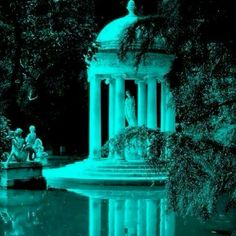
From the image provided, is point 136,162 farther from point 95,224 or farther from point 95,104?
point 95,224

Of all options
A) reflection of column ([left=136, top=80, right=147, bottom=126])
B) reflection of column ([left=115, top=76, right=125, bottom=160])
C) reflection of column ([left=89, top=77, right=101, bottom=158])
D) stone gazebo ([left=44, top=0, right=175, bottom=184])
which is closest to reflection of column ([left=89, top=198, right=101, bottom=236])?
stone gazebo ([left=44, top=0, right=175, bottom=184])

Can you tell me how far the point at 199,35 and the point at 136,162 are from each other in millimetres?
19261

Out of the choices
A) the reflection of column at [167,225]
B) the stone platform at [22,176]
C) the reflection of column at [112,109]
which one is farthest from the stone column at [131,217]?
the reflection of column at [112,109]

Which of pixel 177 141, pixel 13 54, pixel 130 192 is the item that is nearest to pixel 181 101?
pixel 177 141

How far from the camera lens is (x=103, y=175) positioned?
26094mm

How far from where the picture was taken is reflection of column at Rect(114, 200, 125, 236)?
14025 mm

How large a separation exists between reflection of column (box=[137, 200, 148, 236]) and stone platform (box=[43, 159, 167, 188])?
5048 millimetres

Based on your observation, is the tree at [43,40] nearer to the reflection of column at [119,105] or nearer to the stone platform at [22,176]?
the stone platform at [22,176]

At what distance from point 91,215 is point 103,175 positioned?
30.7 ft

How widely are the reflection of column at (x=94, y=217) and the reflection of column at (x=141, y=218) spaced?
0.98m

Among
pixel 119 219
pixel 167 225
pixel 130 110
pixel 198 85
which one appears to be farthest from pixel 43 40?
pixel 130 110

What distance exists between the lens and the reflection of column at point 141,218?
1413 centimetres

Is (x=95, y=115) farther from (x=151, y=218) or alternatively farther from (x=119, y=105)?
(x=151, y=218)

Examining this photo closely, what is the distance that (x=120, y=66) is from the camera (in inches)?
1096
